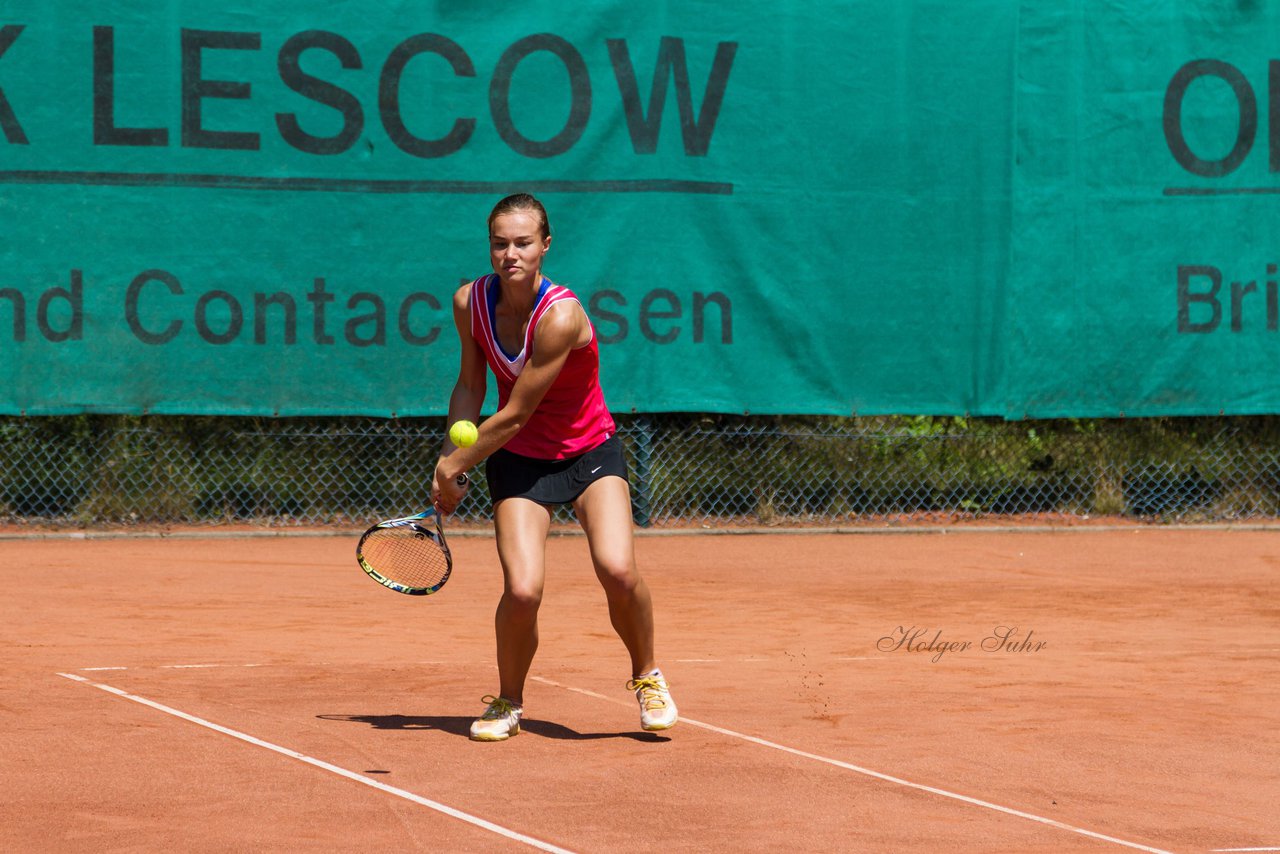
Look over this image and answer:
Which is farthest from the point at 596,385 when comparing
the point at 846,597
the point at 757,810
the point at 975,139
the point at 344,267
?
the point at 975,139

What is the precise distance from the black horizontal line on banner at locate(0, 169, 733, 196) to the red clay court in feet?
7.11

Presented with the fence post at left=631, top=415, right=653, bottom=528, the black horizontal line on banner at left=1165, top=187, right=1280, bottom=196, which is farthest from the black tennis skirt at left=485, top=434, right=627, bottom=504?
the black horizontal line on banner at left=1165, top=187, right=1280, bottom=196

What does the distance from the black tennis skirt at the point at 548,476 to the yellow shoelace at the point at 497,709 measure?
0.60 m

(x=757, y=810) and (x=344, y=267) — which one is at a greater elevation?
(x=344, y=267)

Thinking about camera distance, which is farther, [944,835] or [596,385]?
[596,385]

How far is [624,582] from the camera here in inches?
189

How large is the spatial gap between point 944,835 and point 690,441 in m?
6.62

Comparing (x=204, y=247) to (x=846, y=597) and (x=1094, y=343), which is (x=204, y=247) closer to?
(x=846, y=597)

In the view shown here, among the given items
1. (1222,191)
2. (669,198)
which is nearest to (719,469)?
(669,198)

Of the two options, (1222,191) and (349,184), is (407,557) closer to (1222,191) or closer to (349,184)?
(349,184)

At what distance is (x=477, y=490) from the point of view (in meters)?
10.2

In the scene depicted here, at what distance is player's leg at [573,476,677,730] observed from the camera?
15.8 feet

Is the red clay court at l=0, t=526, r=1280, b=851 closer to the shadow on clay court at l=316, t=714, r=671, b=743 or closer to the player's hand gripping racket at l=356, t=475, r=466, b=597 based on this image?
the shadow on clay court at l=316, t=714, r=671, b=743

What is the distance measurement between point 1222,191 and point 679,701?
267 inches
